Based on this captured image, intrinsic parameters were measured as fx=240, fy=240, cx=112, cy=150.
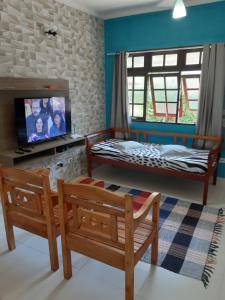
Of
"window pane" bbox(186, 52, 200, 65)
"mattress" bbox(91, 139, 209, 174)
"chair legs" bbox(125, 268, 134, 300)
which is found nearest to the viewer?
"chair legs" bbox(125, 268, 134, 300)

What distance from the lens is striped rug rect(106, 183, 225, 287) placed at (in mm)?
1900

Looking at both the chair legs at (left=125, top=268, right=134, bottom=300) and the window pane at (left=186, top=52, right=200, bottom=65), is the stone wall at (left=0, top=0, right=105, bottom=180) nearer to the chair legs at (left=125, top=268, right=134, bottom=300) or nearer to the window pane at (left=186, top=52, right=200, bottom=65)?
the window pane at (left=186, top=52, right=200, bottom=65)

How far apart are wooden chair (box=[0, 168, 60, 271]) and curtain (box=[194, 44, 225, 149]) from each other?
2557 mm

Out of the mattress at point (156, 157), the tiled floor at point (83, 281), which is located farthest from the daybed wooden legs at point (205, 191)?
the tiled floor at point (83, 281)

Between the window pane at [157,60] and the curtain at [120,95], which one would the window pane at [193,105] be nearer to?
the window pane at [157,60]

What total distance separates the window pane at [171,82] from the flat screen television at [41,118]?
1.66 metres

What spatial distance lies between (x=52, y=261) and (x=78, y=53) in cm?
298

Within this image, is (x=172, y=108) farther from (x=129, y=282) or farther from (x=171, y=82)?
(x=129, y=282)

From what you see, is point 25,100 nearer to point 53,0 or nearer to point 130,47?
point 53,0

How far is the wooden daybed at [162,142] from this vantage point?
290cm

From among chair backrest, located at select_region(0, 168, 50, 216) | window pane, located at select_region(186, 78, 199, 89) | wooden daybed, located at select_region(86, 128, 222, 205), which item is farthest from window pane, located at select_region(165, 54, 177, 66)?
chair backrest, located at select_region(0, 168, 50, 216)

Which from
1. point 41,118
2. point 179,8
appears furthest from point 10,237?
point 179,8

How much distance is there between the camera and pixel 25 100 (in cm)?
281

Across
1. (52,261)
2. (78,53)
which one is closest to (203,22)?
(78,53)
